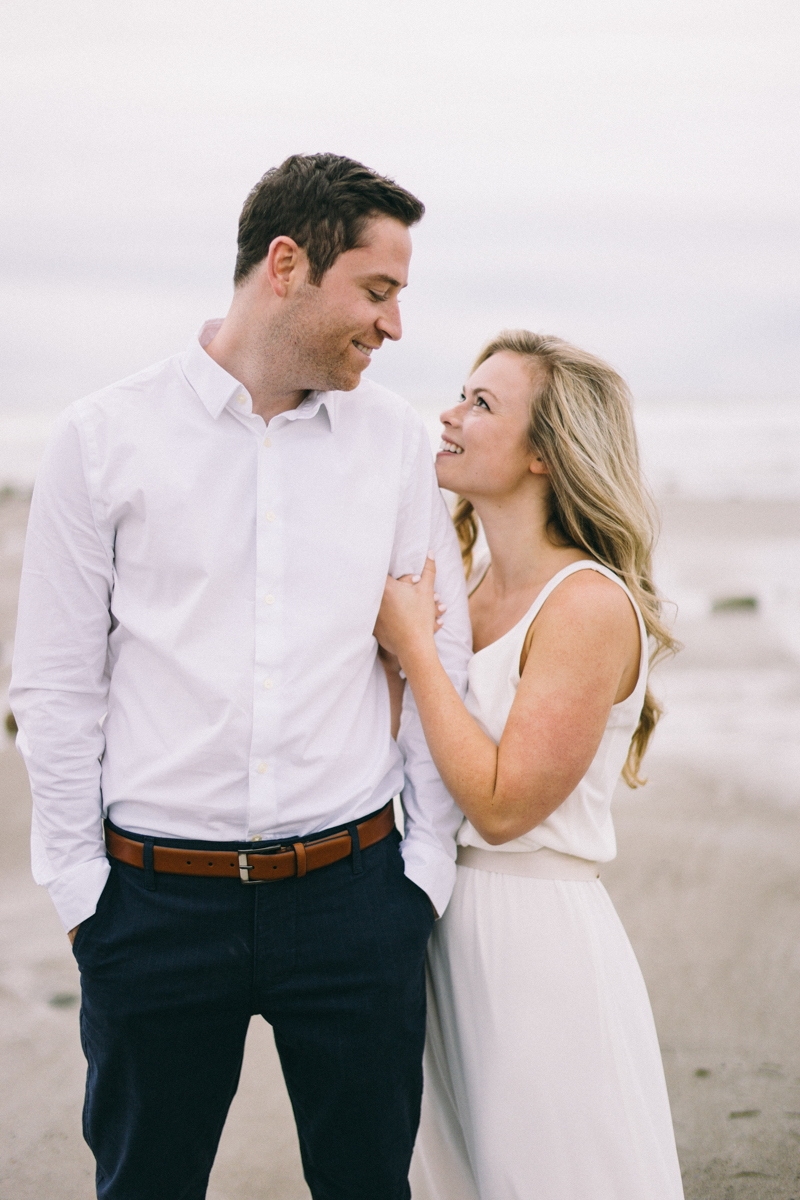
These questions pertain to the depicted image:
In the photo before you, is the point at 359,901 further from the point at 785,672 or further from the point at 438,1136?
the point at 785,672

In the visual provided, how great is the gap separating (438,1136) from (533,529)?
1.45 metres

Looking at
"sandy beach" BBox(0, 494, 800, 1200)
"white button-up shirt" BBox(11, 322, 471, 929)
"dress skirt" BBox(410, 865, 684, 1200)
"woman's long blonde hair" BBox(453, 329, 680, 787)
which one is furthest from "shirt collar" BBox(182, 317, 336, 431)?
"sandy beach" BBox(0, 494, 800, 1200)

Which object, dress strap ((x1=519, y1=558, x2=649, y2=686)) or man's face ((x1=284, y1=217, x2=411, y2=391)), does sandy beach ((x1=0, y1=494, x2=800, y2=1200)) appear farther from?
man's face ((x1=284, y1=217, x2=411, y2=391))

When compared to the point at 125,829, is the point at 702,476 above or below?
below

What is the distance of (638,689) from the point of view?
2.12m

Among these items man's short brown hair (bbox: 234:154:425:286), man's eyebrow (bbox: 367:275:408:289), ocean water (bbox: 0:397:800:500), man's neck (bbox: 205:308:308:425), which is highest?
man's short brown hair (bbox: 234:154:425:286)

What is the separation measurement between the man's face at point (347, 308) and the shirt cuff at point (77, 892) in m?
1.04

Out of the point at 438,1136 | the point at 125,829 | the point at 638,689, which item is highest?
the point at 638,689

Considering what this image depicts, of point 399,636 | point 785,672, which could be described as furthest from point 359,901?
point 785,672

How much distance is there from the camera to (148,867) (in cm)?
185

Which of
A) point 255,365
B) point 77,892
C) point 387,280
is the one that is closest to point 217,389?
point 255,365

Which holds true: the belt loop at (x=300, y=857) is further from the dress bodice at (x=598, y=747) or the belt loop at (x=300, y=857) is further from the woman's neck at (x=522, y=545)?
A: the woman's neck at (x=522, y=545)

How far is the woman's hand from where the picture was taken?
2082mm

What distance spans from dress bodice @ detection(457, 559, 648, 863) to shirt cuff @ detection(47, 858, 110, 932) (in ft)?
2.52
